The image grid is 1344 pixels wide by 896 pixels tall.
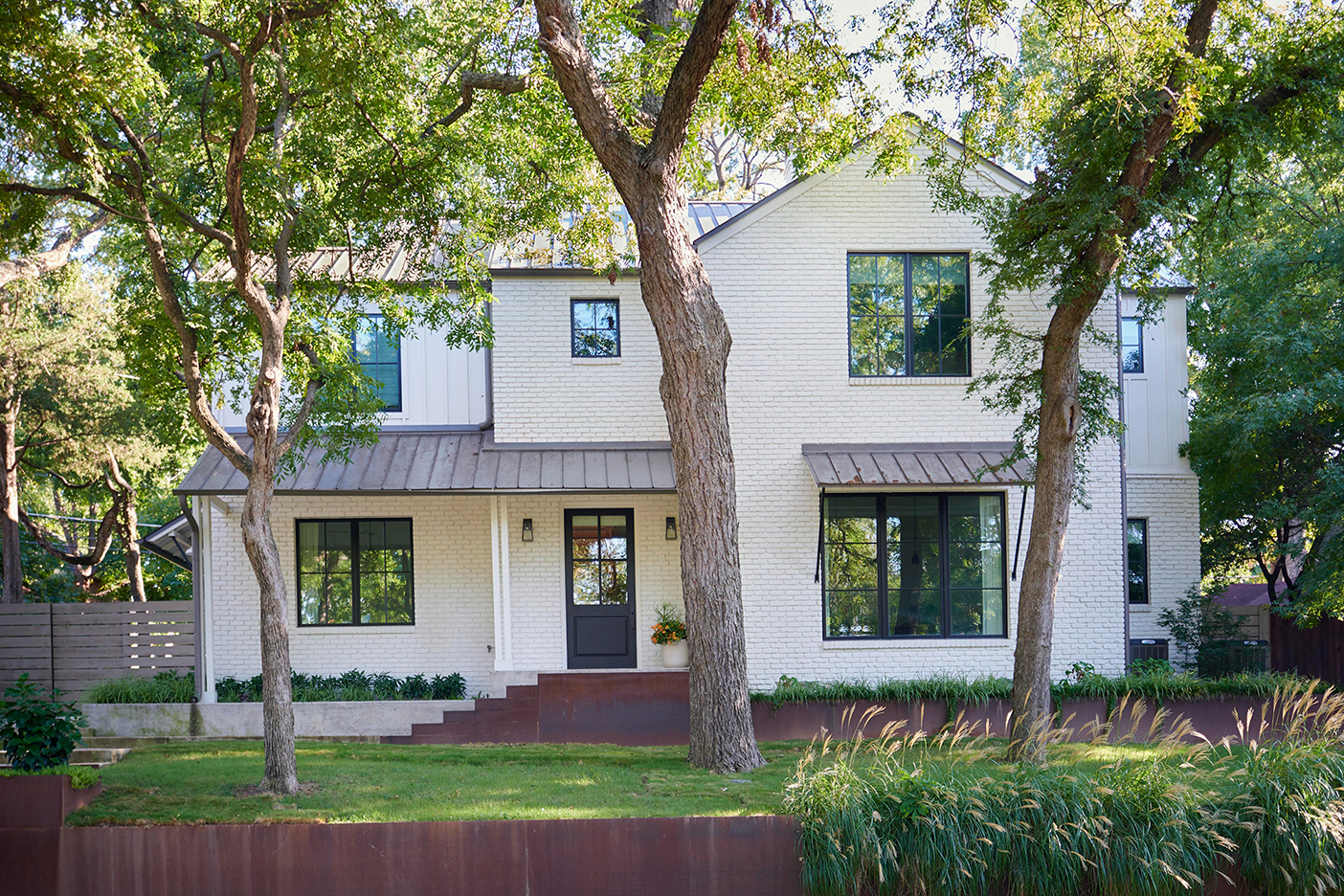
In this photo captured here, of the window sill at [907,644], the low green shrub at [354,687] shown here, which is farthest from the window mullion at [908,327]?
the low green shrub at [354,687]

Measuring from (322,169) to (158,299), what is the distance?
2.25 meters

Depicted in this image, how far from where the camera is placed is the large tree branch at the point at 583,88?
31.6 feet

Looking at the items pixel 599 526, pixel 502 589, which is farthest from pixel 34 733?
pixel 599 526

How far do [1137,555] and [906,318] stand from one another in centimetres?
616

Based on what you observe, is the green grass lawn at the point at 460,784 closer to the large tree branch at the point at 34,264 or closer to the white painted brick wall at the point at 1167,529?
the large tree branch at the point at 34,264

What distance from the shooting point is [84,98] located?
8.66 metres

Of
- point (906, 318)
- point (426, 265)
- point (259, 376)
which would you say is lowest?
point (259, 376)

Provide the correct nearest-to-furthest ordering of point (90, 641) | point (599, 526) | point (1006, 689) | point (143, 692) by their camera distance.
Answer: point (1006, 689), point (143, 692), point (599, 526), point (90, 641)

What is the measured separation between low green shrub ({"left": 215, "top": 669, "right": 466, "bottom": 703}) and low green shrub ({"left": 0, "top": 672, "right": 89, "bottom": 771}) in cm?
464

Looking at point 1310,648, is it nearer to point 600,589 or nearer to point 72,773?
point 600,589

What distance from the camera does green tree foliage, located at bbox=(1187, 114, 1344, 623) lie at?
1478 cm

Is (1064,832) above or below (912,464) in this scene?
below

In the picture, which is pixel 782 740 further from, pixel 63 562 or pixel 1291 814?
pixel 63 562

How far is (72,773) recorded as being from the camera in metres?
8.55
